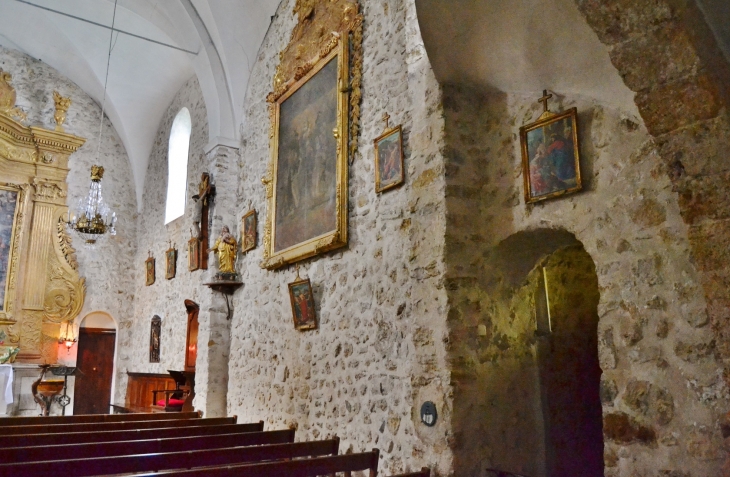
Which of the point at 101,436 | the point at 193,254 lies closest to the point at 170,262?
the point at 193,254

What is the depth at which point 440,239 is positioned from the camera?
4.36 meters

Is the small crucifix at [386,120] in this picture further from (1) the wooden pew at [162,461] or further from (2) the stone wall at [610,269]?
(1) the wooden pew at [162,461]

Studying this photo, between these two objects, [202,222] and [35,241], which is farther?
[35,241]

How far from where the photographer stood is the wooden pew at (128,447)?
13.3 feet

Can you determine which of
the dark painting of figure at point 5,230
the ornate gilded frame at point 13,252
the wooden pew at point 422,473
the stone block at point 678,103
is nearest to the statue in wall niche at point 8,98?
the ornate gilded frame at point 13,252

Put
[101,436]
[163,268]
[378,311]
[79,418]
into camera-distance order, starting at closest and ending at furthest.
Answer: [101,436] → [378,311] → [79,418] → [163,268]

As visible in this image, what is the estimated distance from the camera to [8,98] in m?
11.9

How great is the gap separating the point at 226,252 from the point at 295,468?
16.1 ft

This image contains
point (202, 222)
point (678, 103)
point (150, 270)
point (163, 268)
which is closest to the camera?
point (678, 103)

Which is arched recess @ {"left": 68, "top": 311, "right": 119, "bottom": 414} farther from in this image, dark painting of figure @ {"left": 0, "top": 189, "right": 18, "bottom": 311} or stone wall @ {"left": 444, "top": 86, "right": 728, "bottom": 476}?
stone wall @ {"left": 444, "top": 86, "right": 728, "bottom": 476}

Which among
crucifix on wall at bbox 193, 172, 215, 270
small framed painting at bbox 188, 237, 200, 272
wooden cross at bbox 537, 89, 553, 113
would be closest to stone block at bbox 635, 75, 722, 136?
wooden cross at bbox 537, 89, 553, 113

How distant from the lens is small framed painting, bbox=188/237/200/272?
9.25 m

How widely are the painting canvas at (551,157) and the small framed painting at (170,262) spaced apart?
810cm

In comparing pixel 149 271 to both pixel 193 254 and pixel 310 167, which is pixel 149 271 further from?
pixel 310 167
